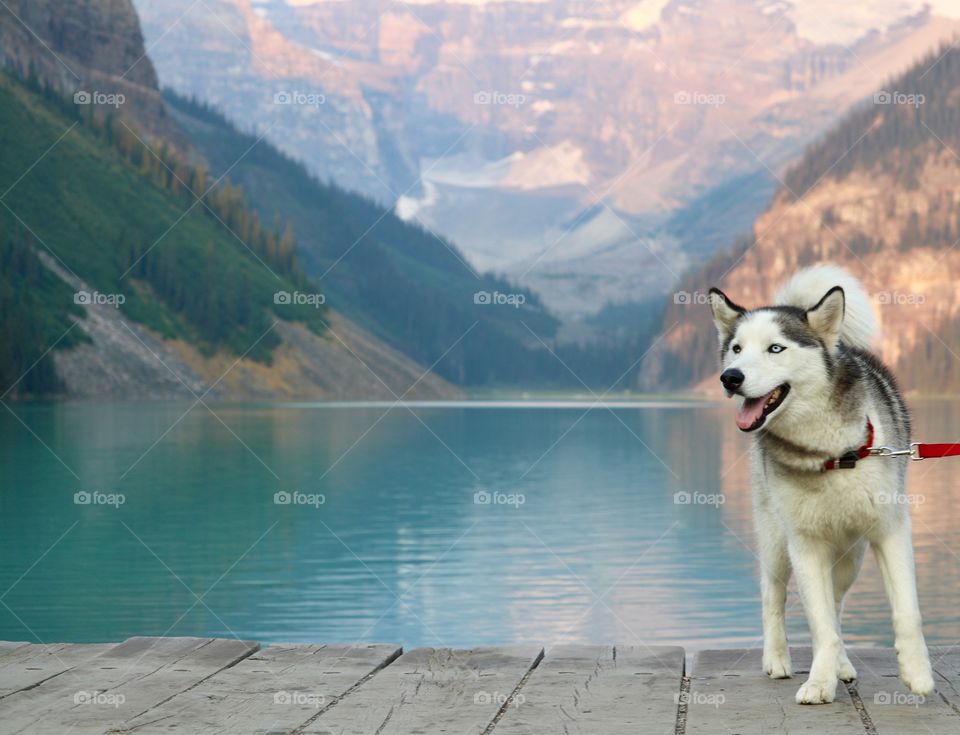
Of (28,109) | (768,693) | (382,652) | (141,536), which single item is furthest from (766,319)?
(28,109)

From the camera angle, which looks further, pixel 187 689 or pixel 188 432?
pixel 188 432

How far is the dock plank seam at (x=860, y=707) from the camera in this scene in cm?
722

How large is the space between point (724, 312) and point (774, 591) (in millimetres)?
2081

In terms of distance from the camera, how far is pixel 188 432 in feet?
273

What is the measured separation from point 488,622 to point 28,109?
181m

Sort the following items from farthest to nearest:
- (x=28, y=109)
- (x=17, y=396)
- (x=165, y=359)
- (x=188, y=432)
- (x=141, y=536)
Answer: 1. (x=28, y=109)
2. (x=165, y=359)
3. (x=17, y=396)
4. (x=188, y=432)
5. (x=141, y=536)

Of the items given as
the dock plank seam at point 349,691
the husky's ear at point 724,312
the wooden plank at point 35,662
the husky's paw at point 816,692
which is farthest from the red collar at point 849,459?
the wooden plank at point 35,662

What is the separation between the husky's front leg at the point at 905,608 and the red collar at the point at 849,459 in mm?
475

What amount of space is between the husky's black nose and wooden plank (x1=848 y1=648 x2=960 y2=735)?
1959mm

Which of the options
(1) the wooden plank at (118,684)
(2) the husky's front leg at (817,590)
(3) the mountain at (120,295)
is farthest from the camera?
(3) the mountain at (120,295)

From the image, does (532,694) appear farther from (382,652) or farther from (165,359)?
(165,359)

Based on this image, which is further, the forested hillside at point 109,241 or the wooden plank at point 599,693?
the forested hillside at point 109,241

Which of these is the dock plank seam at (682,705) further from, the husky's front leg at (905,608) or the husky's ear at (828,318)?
the husky's ear at (828,318)

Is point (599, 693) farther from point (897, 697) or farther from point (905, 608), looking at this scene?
point (905, 608)
